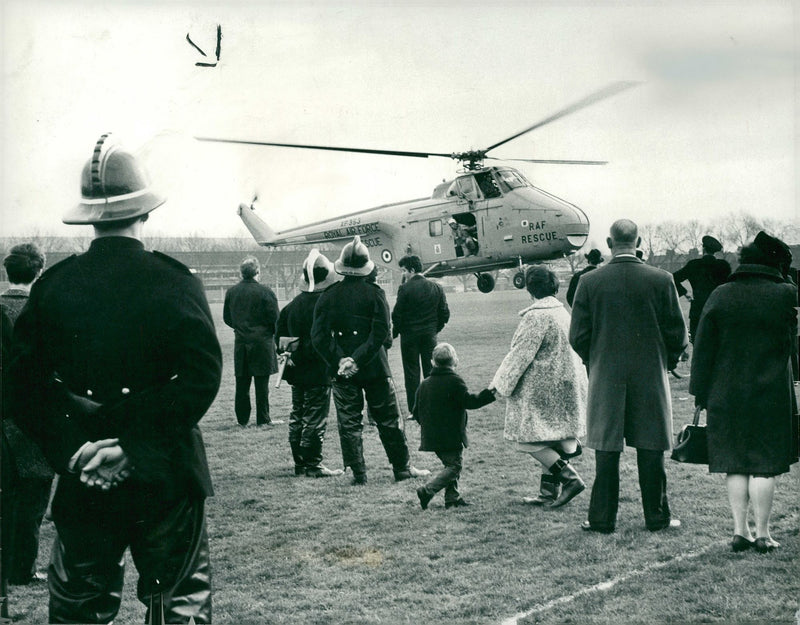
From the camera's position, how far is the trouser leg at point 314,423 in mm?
7500

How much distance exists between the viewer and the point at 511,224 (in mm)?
18266

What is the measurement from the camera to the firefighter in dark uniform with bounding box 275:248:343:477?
752cm

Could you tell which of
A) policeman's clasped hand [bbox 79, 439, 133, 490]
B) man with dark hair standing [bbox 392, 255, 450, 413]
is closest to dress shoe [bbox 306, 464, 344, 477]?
man with dark hair standing [bbox 392, 255, 450, 413]

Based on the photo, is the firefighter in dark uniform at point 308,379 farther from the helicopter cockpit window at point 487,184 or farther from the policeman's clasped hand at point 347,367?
the helicopter cockpit window at point 487,184

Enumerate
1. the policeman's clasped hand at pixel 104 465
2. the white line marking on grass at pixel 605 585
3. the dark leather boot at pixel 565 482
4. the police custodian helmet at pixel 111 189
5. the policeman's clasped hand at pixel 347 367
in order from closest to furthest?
the policeman's clasped hand at pixel 104 465
the police custodian helmet at pixel 111 189
the white line marking on grass at pixel 605 585
the dark leather boot at pixel 565 482
the policeman's clasped hand at pixel 347 367

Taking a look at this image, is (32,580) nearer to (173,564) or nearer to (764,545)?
(173,564)

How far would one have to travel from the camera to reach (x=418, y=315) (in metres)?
10.0

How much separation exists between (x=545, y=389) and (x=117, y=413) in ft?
13.1

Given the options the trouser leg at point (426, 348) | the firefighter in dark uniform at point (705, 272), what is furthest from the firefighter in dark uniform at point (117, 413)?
the firefighter in dark uniform at point (705, 272)

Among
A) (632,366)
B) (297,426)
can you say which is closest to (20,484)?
(297,426)

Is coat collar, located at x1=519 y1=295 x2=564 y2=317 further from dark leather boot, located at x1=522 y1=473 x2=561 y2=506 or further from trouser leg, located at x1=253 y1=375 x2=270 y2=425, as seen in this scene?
trouser leg, located at x1=253 y1=375 x2=270 y2=425

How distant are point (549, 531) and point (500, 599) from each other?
4.40ft

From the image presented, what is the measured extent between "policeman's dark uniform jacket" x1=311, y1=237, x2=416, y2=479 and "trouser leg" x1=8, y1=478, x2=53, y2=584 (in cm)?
266

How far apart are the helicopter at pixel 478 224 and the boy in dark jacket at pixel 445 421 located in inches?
450
